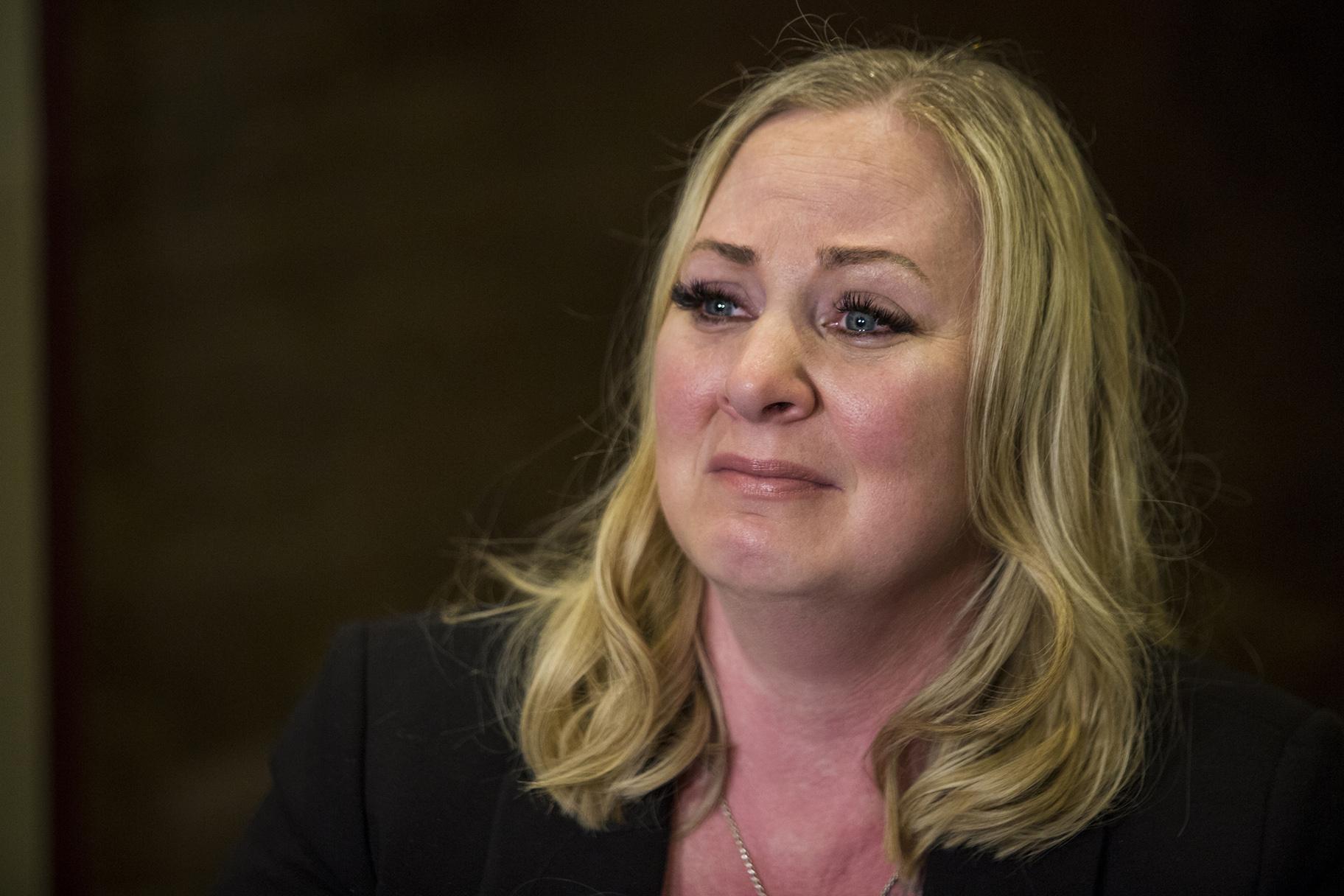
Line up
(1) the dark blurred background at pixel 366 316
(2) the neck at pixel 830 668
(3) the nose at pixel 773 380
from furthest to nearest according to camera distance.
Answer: (1) the dark blurred background at pixel 366 316 → (2) the neck at pixel 830 668 → (3) the nose at pixel 773 380

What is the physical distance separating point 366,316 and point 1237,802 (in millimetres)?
1976

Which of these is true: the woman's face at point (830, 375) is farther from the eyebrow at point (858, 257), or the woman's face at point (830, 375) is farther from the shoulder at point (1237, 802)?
the shoulder at point (1237, 802)

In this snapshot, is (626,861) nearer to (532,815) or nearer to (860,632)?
(532,815)

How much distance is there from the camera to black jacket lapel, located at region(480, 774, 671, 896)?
1497 millimetres

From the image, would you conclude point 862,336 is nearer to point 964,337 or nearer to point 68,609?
point 964,337

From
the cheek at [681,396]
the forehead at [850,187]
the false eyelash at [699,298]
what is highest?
the forehead at [850,187]

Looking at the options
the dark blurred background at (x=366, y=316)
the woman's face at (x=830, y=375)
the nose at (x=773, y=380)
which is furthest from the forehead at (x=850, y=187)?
the dark blurred background at (x=366, y=316)

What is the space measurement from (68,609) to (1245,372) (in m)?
2.48

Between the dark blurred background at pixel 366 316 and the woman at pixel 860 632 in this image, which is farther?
the dark blurred background at pixel 366 316

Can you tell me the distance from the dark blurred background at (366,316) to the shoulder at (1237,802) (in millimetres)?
980

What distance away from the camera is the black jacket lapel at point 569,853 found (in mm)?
1497

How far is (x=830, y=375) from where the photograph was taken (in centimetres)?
143

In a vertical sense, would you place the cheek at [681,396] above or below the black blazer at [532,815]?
above

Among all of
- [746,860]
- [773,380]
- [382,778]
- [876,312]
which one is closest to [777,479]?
[773,380]
